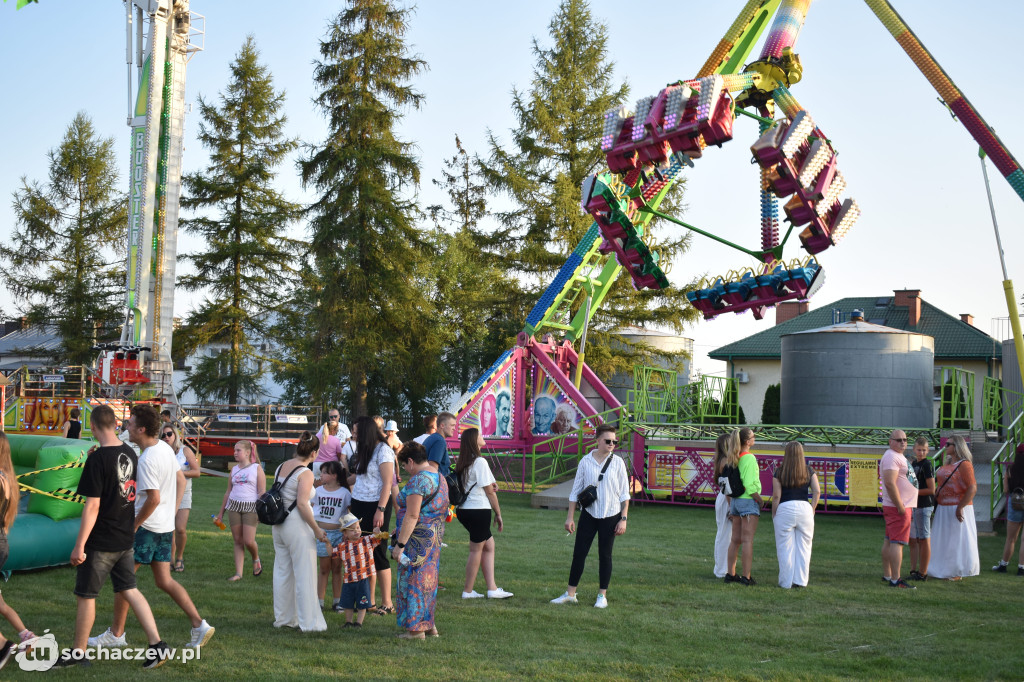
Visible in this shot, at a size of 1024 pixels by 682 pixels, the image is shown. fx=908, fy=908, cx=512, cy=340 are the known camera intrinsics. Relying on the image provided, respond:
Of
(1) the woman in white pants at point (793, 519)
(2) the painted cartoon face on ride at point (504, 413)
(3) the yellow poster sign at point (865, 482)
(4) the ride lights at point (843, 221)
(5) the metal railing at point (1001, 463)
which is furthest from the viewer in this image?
(2) the painted cartoon face on ride at point (504, 413)

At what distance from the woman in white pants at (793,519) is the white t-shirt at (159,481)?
6072mm

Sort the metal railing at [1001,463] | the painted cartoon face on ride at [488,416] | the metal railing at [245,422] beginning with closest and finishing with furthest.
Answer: the metal railing at [1001,463] → the painted cartoon face on ride at [488,416] → the metal railing at [245,422]

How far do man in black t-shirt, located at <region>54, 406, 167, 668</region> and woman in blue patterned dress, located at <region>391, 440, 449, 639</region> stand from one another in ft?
6.07

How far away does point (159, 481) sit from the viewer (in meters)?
6.46

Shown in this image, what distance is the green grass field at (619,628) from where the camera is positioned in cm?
639

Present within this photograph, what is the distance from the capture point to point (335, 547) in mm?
7797

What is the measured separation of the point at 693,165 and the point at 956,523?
632 cm

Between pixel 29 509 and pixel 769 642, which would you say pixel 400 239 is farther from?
pixel 769 642

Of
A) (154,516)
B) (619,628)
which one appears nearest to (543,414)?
(619,628)

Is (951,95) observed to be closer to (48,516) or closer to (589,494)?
(589,494)

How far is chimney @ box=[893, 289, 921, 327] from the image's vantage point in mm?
41406

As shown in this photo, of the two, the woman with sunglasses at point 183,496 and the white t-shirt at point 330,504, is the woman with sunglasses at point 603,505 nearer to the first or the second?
the white t-shirt at point 330,504

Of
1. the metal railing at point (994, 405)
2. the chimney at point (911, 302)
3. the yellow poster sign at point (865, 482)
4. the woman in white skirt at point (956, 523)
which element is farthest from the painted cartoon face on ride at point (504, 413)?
the chimney at point (911, 302)

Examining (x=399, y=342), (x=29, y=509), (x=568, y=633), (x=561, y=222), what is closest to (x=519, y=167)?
(x=561, y=222)
